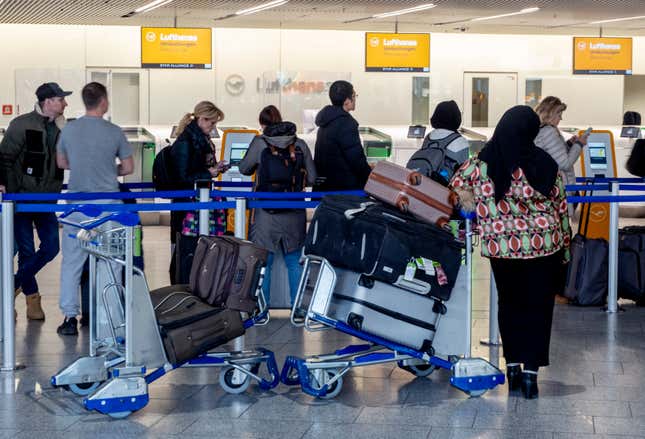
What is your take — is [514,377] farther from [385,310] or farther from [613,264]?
[613,264]

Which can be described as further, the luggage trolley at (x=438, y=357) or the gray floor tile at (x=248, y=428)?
the luggage trolley at (x=438, y=357)

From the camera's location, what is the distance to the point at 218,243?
17.5 ft

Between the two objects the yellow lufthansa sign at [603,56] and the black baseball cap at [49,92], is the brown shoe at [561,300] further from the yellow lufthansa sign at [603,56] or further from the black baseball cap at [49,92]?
the yellow lufthansa sign at [603,56]

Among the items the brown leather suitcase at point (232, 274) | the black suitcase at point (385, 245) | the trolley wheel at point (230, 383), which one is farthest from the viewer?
the trolley wheel at point (230, 383)

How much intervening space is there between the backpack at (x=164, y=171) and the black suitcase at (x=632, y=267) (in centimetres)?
337

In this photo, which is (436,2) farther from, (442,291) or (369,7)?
(442,291)

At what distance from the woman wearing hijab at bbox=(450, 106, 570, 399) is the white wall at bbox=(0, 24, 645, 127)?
11.8 m

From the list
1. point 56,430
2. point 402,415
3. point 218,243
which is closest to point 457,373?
point 402,415

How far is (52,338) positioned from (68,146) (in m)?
1.24

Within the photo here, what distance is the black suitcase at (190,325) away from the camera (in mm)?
5062

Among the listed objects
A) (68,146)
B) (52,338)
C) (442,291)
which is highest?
(68,146)

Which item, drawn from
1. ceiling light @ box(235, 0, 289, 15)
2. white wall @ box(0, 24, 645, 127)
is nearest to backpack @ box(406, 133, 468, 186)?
ceiling light @ box(235, 0, 289, 15)

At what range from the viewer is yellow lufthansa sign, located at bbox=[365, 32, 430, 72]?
1656 centimetres

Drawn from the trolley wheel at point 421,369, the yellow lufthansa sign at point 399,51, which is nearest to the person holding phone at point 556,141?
the trolley wheel at point 421,369
